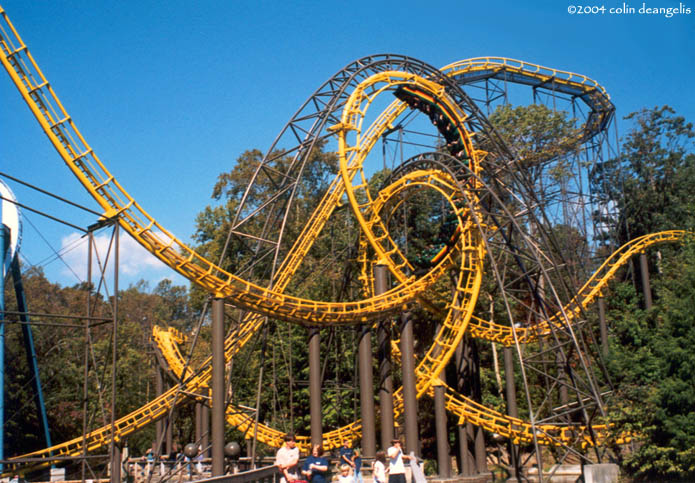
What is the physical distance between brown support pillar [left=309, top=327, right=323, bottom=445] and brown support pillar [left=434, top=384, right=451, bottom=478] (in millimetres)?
3506

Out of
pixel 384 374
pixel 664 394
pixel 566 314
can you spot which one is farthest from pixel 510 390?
pixel 664 394

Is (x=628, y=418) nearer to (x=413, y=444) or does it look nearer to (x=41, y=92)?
(x=413, y=444)

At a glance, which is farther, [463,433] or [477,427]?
[477,427]

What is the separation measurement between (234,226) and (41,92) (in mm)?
5823

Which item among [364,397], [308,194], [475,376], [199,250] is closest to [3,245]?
[364,397]

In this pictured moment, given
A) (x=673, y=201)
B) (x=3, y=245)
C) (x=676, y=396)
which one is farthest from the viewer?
(x=673, y=201)

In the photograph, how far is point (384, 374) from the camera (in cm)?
2089

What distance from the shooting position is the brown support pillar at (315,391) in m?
19.7

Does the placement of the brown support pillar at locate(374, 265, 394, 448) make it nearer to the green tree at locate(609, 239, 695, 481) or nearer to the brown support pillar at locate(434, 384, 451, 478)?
the brown support pillar at locate(434, 384, 451, 478)

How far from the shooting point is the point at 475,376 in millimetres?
24156

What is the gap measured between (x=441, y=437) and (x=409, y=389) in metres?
2.01

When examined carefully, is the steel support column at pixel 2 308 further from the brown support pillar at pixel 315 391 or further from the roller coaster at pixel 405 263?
the brown support pillar at pixel 315 391

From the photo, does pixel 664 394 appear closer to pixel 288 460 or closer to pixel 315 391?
pixel 315 391

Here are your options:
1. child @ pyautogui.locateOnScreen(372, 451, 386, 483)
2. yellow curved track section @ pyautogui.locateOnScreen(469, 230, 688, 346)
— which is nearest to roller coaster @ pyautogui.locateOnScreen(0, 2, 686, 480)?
yellow curved track section @ pyautogui.locateOnScreen(469, 230, 688, 346)
